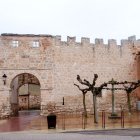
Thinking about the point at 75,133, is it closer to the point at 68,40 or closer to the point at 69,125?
the point at 69,125

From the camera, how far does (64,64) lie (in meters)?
32.8

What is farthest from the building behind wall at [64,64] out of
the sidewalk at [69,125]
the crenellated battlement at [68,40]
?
the sidewalk at [69,125]

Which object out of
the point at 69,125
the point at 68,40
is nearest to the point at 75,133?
the point at 69,125

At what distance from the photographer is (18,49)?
31.8 meters

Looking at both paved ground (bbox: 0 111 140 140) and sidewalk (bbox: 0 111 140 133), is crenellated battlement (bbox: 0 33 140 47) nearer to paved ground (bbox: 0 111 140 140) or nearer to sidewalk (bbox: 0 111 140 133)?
sidewalk (bbox: 0 111 140 133)

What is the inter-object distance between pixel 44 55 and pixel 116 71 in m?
6.62

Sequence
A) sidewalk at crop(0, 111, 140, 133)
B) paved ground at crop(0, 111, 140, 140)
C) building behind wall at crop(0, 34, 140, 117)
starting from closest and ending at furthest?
paved ground at crop(0, 111, 140, 140)
sidewalk at crop(0, 111, 140, 133)
building behind wall at crop(0, 34, 140, 117)

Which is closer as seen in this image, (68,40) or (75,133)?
(75,133)

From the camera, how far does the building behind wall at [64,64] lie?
3167 centimetres

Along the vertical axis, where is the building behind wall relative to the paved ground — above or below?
above

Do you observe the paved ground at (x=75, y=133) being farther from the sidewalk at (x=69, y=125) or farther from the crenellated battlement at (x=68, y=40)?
the crenellated battlement at (x=68, y=40)

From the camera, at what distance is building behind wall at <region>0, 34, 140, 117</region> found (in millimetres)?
31672

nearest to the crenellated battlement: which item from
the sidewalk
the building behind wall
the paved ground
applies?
the building behind wall

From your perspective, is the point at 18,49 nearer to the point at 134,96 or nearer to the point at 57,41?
the point at 57,41
